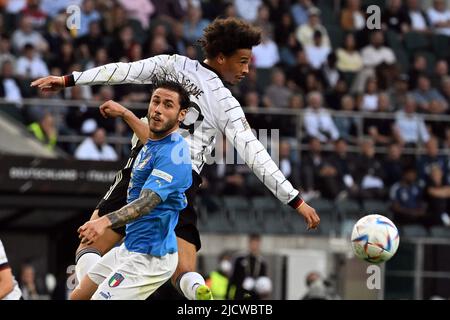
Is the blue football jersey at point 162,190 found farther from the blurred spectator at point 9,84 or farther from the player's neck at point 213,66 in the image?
the blurred spectator at point 9,84

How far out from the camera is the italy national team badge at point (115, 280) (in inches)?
321

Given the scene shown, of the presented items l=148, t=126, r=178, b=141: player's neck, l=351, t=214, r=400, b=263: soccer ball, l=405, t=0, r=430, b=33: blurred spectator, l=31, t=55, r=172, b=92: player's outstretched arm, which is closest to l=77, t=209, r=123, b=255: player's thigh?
l=31, t=55, r=172, b=92: player's outstretched arm

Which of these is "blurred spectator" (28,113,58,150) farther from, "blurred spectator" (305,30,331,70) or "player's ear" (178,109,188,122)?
"player's ear" (178,109,188,122)

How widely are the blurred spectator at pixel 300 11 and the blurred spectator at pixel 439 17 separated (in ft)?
9.61

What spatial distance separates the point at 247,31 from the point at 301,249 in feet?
33.8

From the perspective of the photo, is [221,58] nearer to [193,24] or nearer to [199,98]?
[199,98]

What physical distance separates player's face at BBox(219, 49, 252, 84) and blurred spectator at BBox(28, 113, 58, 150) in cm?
933

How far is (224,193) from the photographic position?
63.7 ft

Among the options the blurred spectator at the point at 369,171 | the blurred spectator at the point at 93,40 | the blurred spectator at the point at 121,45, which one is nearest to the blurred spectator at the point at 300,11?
the blurred spectator at the point at 369,171

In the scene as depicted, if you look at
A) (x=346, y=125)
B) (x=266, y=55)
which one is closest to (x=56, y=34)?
(x=266, y=55)

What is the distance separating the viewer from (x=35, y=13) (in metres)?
21.0

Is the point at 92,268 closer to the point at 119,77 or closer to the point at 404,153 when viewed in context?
the point at 119,77
